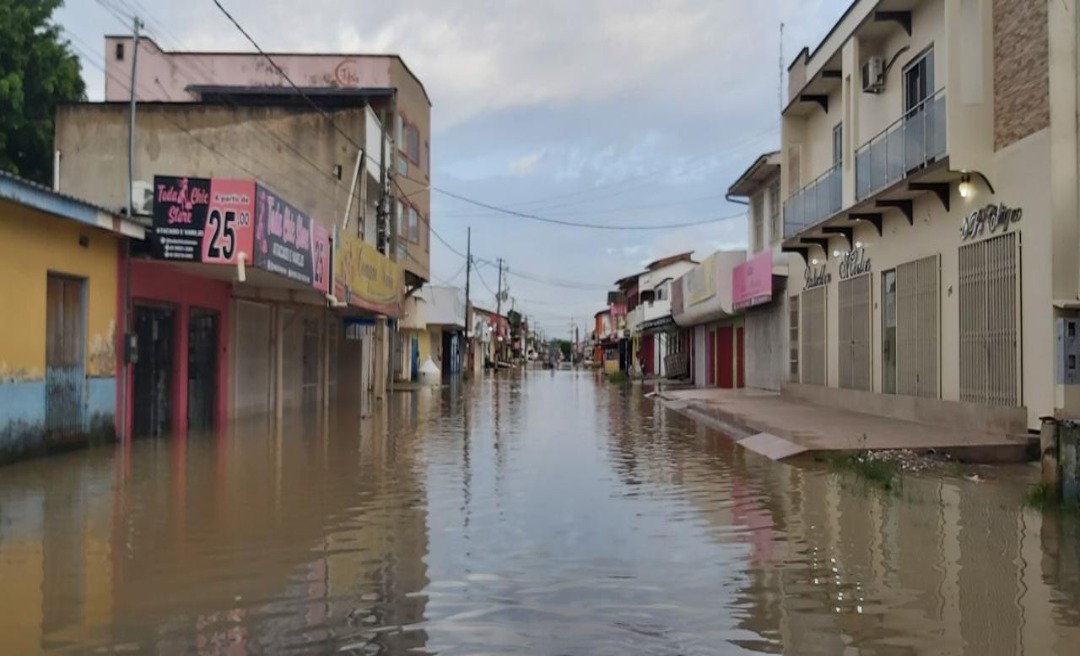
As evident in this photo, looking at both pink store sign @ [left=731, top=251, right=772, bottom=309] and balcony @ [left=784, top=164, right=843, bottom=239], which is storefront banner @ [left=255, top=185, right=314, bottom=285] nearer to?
balcony @ [left=784, top=164, right=843, bottom=239]

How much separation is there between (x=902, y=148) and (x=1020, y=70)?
10.9 ft

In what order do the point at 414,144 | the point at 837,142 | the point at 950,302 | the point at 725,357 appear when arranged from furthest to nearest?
the point at 725,357 < the point at 414,144 < the point at 837,142 < the point at 950,302

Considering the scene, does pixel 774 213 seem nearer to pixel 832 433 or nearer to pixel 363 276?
pixel 363 276

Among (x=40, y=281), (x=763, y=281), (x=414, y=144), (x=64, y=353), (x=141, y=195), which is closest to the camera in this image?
(x=40, y=281)

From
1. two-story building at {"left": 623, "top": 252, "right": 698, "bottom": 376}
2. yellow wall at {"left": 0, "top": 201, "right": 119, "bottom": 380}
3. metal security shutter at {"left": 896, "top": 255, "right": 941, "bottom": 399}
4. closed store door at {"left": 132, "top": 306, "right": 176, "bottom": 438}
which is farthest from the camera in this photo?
two-story building at {"left": 623, "top": 252, "right": 698, "bottom": 376}

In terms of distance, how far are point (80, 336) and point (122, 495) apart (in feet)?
15.3

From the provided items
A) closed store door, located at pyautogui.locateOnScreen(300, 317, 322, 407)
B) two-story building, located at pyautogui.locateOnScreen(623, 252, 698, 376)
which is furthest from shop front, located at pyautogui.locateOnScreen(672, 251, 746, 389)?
closed store door, located at pyautogui.locateOnScreen(300, 317, 322, 407)

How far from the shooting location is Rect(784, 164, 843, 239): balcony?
20812mm

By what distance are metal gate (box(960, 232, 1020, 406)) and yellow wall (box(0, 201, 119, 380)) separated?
14.0 m

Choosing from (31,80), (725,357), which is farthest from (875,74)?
(31,80)

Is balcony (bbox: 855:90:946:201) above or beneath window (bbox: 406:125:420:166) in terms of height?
beneath

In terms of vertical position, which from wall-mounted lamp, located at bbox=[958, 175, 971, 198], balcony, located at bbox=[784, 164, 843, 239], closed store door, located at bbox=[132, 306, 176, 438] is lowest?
closed store door, located at bbox=[132, 306, 176, 438]

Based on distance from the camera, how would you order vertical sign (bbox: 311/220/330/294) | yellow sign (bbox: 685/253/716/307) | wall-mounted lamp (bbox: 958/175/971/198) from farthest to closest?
yellow sign (bbox: 685/253/716/307) → vertical sign (bbox: 311/220/330/294) → wall-mounted lamp (bbox: 958/175/971/198)

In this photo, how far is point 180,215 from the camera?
14180 millimetres
